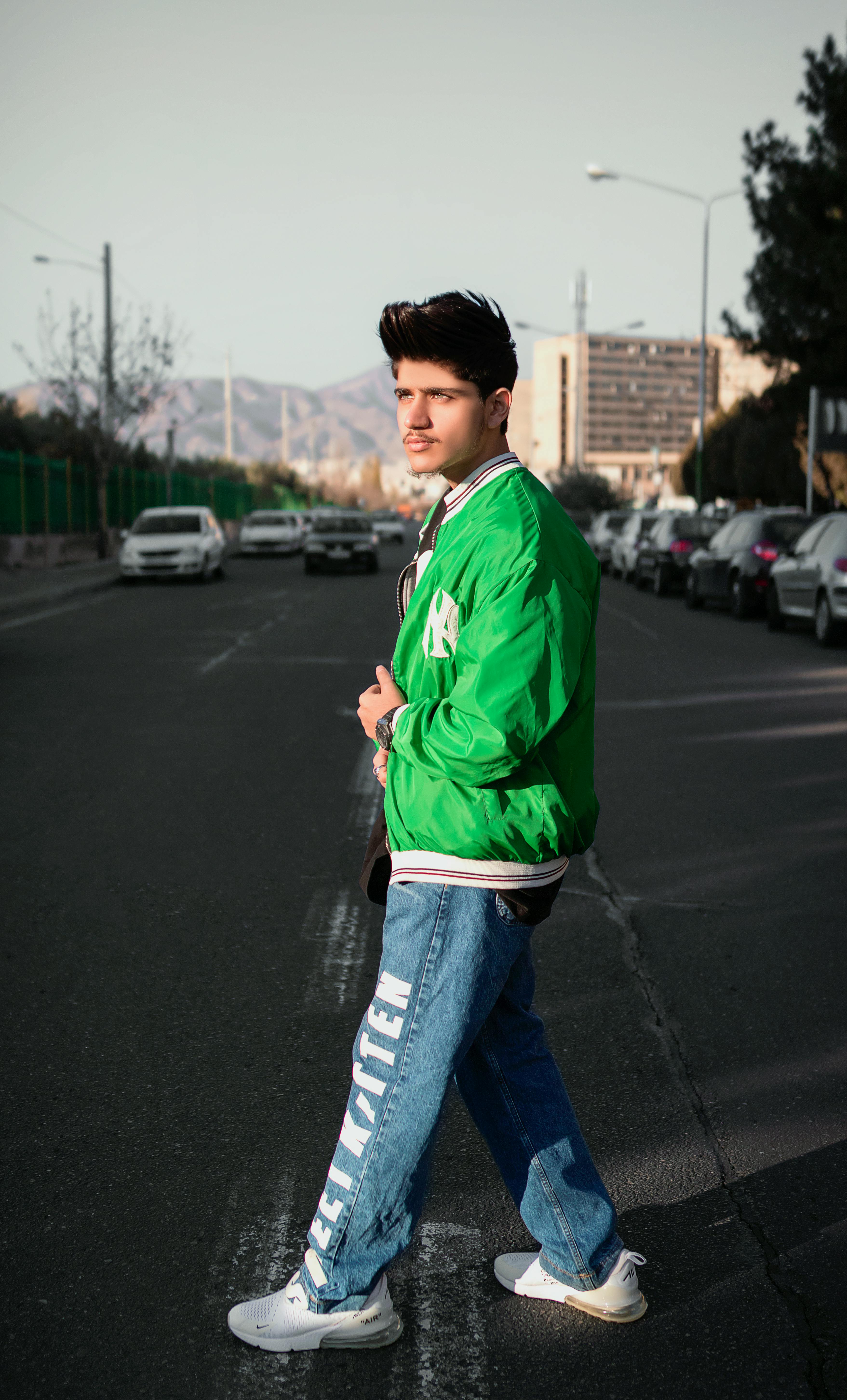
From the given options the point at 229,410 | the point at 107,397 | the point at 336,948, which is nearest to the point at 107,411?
the point at 107,397

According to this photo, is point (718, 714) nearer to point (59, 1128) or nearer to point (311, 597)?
point (59, 1128)

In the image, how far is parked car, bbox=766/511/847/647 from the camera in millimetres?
15477

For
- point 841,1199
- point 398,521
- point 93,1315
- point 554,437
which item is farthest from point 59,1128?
point 554,437

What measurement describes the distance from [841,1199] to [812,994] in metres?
1.42

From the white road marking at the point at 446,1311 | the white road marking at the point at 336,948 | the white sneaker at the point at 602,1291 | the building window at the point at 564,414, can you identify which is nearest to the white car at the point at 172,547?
the white road marking at the point at 336,948

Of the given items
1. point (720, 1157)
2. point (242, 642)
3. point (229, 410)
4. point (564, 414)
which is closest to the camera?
point (720, 1157)

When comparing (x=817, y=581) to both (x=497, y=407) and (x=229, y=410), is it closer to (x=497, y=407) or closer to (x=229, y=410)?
(x=497, y=407)

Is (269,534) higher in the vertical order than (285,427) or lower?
lower

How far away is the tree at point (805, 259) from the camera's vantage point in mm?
25328

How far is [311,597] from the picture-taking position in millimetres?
24156

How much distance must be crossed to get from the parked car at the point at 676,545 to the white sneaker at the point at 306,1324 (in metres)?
22.5

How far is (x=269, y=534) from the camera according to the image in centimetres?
4122

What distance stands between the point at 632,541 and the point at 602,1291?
27.7 m

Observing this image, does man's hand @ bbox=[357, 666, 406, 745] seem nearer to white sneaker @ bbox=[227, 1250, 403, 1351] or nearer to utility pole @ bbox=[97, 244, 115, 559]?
white sneaker @ bbox=[227, 1250, 403, 1351]
